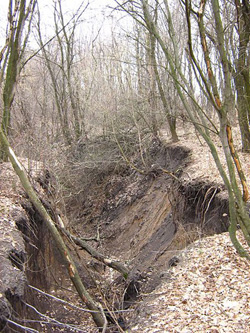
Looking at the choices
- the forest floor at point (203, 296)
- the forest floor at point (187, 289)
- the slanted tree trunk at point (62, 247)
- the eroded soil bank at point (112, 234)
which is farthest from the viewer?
the slanted tree trunk at point (62, 247)

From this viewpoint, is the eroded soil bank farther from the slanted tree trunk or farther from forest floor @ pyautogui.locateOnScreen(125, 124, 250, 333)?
forest floor @ pyautogui.locateOnScreen(125, 124, 250, 333)

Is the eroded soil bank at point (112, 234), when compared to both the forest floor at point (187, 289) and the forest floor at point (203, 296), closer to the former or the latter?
the forest floor at point (187, 289)

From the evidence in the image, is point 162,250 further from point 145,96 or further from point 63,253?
point 145,96

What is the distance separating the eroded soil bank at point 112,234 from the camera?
6.47 metres

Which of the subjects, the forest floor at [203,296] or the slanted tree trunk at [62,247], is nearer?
the forest floor at [203,296]

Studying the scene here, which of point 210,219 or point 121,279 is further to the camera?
point 121,279

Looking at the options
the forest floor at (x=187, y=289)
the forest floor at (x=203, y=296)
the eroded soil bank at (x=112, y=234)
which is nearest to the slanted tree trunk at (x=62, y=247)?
the forest floor at (x=187, y=289)

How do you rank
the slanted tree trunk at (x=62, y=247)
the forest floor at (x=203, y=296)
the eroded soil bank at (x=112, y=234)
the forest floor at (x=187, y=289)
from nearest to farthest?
the forest floor at (x=203, y=296) < the forest floor at (x=187, y=289) < the eroded soil bank at (x=112, y=234) < the slanted tree trunk at (x=62, y=247)

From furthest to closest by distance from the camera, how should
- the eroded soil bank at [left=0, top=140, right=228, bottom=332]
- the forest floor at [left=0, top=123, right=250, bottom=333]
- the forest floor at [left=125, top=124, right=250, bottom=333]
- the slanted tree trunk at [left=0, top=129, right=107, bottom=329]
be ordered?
the slanted tree trunk at [left=0, top=129, right=107, bottom=329]
the eroded soil bank at [left=0, top=140, right=228, bottom=332]
the forest floor at [left=0, top=123, right=250, bottom=333]
the forest floor at [left=125, top=124, right=250, bottom=333]

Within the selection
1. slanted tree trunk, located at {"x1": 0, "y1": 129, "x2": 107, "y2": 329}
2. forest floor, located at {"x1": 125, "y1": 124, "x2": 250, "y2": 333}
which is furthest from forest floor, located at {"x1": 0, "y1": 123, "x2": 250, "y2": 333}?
slanted tree trunk, located at {"x1": 0, "y1": 129, "x2": 107, "y2": 329}

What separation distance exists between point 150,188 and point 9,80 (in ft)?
20.9

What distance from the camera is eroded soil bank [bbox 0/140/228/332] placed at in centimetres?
647

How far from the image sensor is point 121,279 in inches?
371

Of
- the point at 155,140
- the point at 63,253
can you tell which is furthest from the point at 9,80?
the point at 155,140
